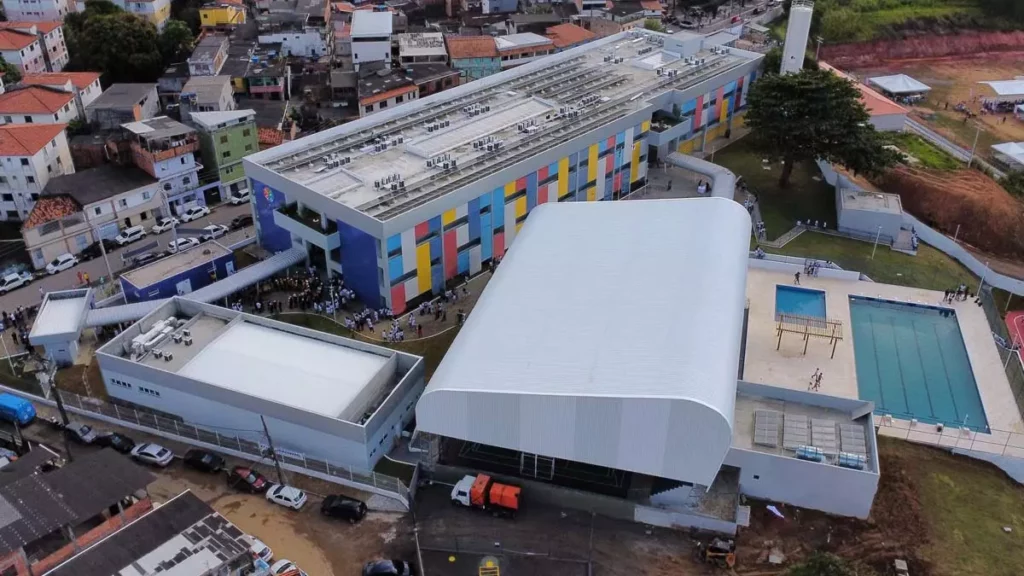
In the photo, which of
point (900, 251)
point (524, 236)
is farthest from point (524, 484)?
point (900, 251)

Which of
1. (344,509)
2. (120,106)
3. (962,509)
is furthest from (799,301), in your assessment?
(120,106)

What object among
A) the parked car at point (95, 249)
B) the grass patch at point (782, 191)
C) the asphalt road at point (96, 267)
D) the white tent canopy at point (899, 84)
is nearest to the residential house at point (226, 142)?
the asphalt road at point (96, 267)

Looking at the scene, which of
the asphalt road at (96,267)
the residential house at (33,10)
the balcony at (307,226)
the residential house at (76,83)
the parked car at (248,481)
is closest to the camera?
the parked car at (248,481)

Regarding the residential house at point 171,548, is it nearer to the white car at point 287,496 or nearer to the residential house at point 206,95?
the white car at point 287,496

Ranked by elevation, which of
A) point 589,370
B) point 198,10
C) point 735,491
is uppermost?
point 198,10

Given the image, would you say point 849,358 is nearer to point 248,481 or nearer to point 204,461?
point 248,481

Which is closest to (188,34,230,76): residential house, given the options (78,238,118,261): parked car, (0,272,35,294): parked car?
(78,238,118,261): parked car

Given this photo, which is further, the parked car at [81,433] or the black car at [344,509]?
the parked car at [81,433]

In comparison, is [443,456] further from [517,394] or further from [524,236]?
[524,236]
